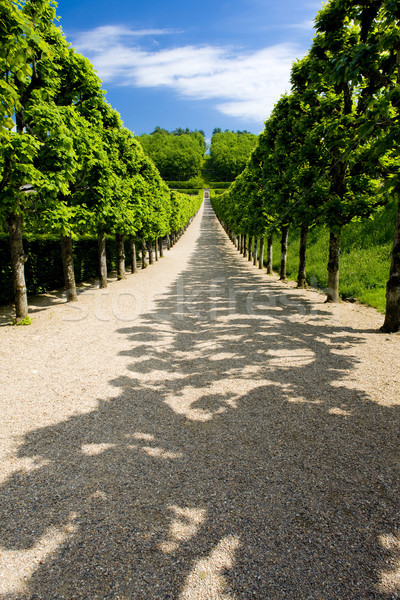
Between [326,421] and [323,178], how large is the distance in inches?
413

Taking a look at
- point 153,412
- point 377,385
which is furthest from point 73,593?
point 377,385

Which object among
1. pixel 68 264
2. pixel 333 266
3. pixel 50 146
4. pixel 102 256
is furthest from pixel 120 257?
pixel 333 266

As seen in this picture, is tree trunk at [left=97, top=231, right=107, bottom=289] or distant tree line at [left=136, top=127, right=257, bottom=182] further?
distant tree line at [left=136, top=127, right=257, bottom=182]

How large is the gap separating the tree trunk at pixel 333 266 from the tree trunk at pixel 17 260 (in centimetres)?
1165

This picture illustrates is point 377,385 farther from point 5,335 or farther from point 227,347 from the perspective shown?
point 5,335

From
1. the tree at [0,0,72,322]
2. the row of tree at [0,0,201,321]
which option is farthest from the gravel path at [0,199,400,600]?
the row of tree at [0,0,201,321]

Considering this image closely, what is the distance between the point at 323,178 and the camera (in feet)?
42.6

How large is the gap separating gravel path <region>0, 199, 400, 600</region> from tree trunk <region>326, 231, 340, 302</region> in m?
4.29

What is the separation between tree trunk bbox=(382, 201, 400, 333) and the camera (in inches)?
372

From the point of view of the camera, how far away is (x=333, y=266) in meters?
13.5

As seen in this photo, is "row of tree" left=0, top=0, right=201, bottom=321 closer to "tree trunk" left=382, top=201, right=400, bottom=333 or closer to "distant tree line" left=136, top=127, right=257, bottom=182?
"tree trunk" left=382, top=201, right=400, bottom=333

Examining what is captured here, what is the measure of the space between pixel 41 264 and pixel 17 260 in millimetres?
5263

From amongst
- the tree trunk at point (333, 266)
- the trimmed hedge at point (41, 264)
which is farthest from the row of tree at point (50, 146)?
the tree trunk at point (333, 266)

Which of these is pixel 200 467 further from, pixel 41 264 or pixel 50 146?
pixel 41 264
